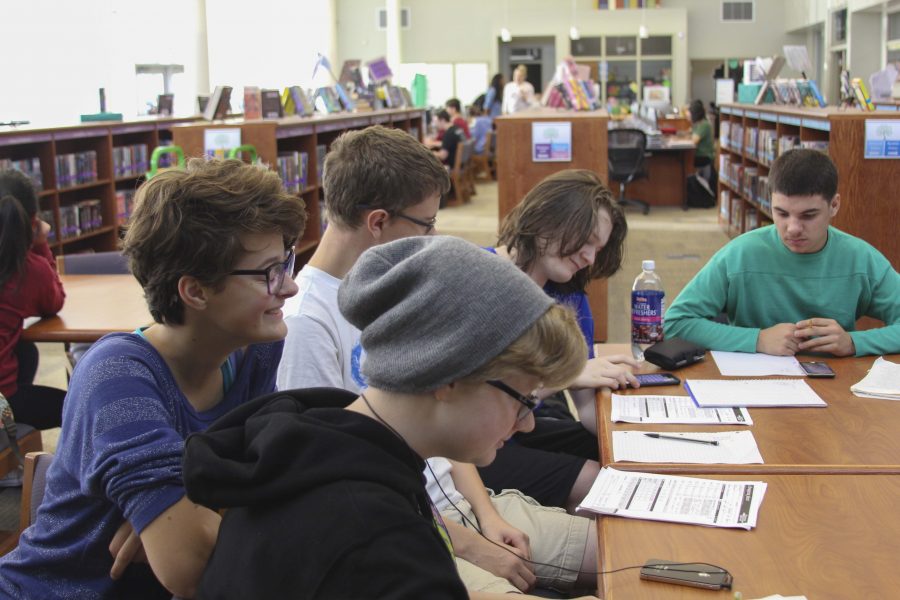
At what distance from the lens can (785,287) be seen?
2832 mm

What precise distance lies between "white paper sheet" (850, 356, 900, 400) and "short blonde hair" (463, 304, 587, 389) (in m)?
1.43

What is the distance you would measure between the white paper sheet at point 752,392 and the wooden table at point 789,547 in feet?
1.61

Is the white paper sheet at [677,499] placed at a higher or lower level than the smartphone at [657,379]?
lower

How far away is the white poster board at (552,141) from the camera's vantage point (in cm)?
545

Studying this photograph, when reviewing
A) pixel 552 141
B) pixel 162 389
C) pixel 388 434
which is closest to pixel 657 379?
pixel 162 389

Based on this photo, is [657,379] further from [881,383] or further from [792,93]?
[792,93]

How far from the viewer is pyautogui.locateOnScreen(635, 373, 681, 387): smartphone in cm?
243

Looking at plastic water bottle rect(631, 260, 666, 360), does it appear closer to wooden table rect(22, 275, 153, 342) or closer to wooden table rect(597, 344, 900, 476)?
wooden table rect(597, 344, 900, 476)

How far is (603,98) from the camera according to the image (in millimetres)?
17391

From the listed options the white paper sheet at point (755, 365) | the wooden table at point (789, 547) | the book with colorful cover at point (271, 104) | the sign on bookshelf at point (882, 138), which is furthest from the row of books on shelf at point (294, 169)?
the wooden table at point (789, 547)

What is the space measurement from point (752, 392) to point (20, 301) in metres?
2.45

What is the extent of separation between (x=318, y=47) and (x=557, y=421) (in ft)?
51.1

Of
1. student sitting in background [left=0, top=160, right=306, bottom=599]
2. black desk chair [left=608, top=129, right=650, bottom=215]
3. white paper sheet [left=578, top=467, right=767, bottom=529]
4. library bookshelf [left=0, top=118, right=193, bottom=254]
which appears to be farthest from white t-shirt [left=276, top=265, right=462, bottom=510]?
black desk chair [left=608, top=129, right=650, bottom=215]

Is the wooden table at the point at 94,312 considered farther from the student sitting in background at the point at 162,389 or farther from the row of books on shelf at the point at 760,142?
the row of books on shelf at the point at 760,142
